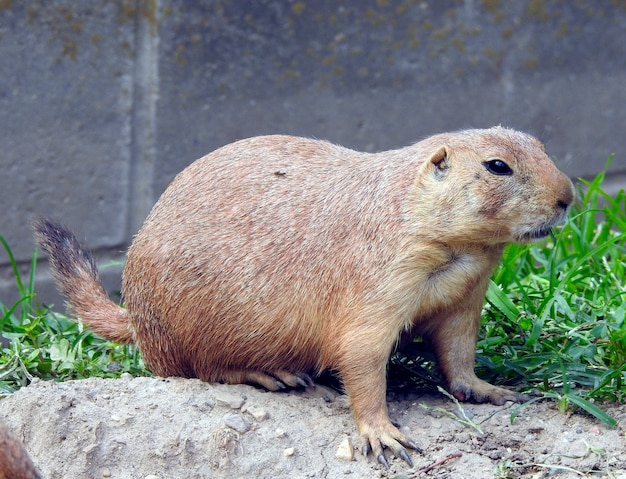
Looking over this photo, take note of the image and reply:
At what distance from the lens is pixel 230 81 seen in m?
5.93

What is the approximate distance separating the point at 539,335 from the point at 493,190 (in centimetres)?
96

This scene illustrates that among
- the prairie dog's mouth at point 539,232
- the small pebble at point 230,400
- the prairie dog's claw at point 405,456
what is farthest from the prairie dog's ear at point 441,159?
the small pebble at point 230,400

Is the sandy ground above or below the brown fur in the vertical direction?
below

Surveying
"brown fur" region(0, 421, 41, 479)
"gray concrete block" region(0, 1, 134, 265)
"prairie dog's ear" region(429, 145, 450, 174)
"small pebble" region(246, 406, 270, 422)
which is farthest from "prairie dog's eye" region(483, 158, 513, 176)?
"gray concrete block" region(0, 1, 134, 265)

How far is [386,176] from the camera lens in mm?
3969

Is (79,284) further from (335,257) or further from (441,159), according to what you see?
(441,159)

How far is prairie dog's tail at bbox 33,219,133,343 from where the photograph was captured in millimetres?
4504

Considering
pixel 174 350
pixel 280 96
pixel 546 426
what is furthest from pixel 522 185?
pixel 280 96

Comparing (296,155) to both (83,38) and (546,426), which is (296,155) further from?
(83,38)

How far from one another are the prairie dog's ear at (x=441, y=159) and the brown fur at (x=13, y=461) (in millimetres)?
1833

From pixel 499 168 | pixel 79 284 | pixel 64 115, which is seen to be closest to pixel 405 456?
pixel 499 168

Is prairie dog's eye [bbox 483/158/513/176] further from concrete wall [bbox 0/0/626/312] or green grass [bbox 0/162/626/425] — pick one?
concrete wall [bbox 0/0/626/312]

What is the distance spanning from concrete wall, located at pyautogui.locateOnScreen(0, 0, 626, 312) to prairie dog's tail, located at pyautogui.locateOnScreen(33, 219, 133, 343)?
1214mm

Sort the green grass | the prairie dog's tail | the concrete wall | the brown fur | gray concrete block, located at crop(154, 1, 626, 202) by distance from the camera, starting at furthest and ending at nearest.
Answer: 1. gray concrete block, located at crop(154, 1, 626, 202)
2. the concrete wall
3. the prairie dog's tail
4. the green grass
5. the brown fur
